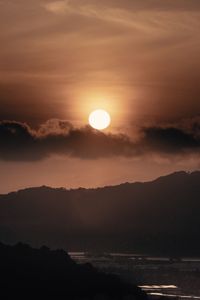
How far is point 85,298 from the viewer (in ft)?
344

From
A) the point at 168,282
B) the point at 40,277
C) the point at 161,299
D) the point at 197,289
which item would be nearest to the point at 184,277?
the point at 168,282

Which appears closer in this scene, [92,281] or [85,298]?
[85,298]

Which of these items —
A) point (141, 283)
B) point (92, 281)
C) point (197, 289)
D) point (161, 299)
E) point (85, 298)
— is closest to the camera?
point (85, 298)

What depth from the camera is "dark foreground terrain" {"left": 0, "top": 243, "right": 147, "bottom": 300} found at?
10638 cm

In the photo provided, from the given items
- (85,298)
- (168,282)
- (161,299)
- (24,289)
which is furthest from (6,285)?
(168,282)

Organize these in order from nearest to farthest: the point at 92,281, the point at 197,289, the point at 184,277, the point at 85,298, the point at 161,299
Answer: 1. the point at 85,298
2. the point at 92,281
3. the point at 161,299
4. the point at 197,289
5. the point at 184,277

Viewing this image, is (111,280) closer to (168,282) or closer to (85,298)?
(85,298)

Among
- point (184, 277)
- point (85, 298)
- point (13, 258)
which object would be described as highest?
point (184, 277)

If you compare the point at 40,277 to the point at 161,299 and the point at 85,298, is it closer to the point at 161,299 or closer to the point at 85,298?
the point at 85,298

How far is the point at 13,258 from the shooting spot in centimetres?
11875

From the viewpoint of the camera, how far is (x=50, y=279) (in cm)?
11019

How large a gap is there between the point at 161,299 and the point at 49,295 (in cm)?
2003

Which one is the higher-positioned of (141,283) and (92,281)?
(141,283)

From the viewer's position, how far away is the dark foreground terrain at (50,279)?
10638cm
